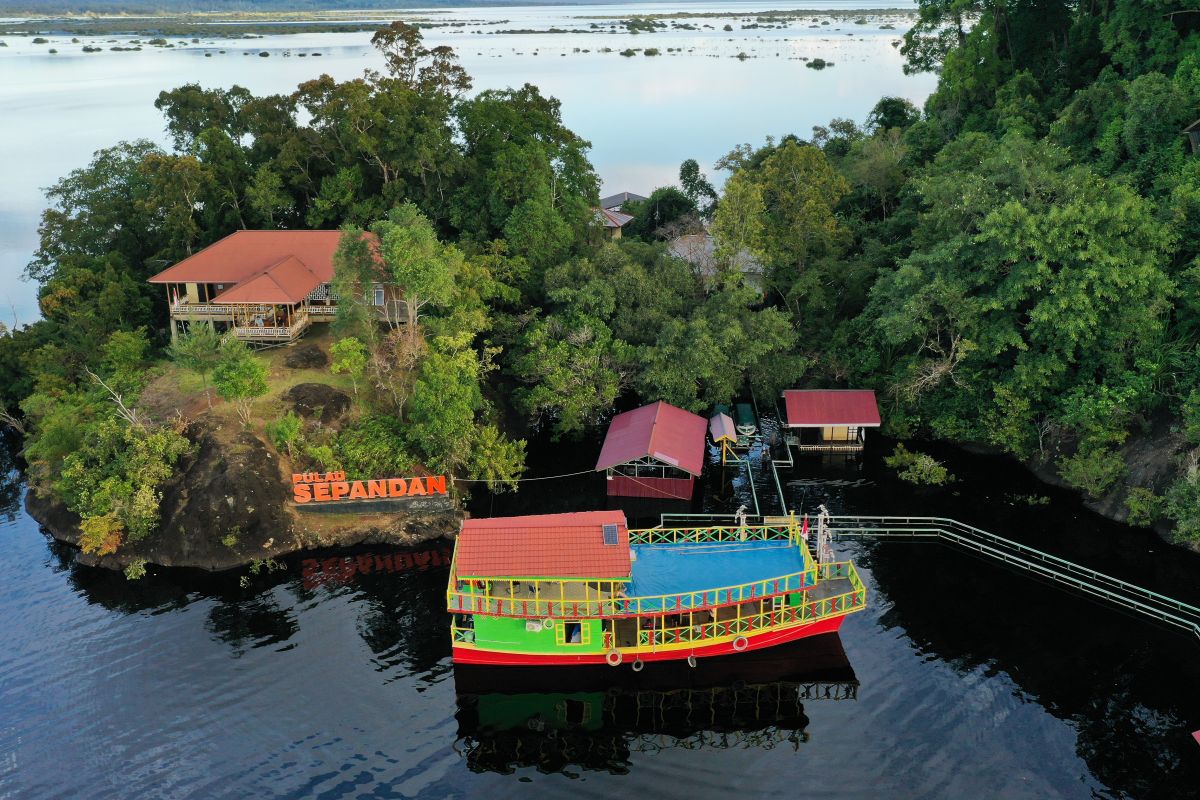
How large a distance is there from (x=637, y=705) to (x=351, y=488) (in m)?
16.0

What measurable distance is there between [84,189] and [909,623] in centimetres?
4930

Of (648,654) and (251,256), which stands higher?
(251,256)

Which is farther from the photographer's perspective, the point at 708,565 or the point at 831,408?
the point at 831,408

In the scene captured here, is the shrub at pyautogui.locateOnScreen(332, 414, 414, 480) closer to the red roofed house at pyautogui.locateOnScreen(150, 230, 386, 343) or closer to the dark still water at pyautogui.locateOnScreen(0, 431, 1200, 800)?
the dark still water at pyautogui.locateOnScreen(0, 431, 1200, 800)

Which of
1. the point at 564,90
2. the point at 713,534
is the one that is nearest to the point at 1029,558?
the point at 713,534

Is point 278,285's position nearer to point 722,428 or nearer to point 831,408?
point 722,428

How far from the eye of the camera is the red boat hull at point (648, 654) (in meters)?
29.3

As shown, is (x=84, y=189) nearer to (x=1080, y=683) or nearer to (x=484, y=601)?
(x=484, y=601)

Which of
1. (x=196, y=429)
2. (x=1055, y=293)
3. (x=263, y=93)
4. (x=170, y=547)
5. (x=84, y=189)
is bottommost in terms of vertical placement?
(x=170, y=547)

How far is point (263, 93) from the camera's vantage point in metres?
116

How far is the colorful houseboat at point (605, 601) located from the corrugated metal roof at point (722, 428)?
38.7 feet

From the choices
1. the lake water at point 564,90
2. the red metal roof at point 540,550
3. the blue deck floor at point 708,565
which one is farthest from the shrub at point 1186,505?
the lake water at point 564,90

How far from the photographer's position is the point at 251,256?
48.2 meters

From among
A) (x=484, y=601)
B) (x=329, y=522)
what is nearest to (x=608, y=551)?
(x=484, y=601)
